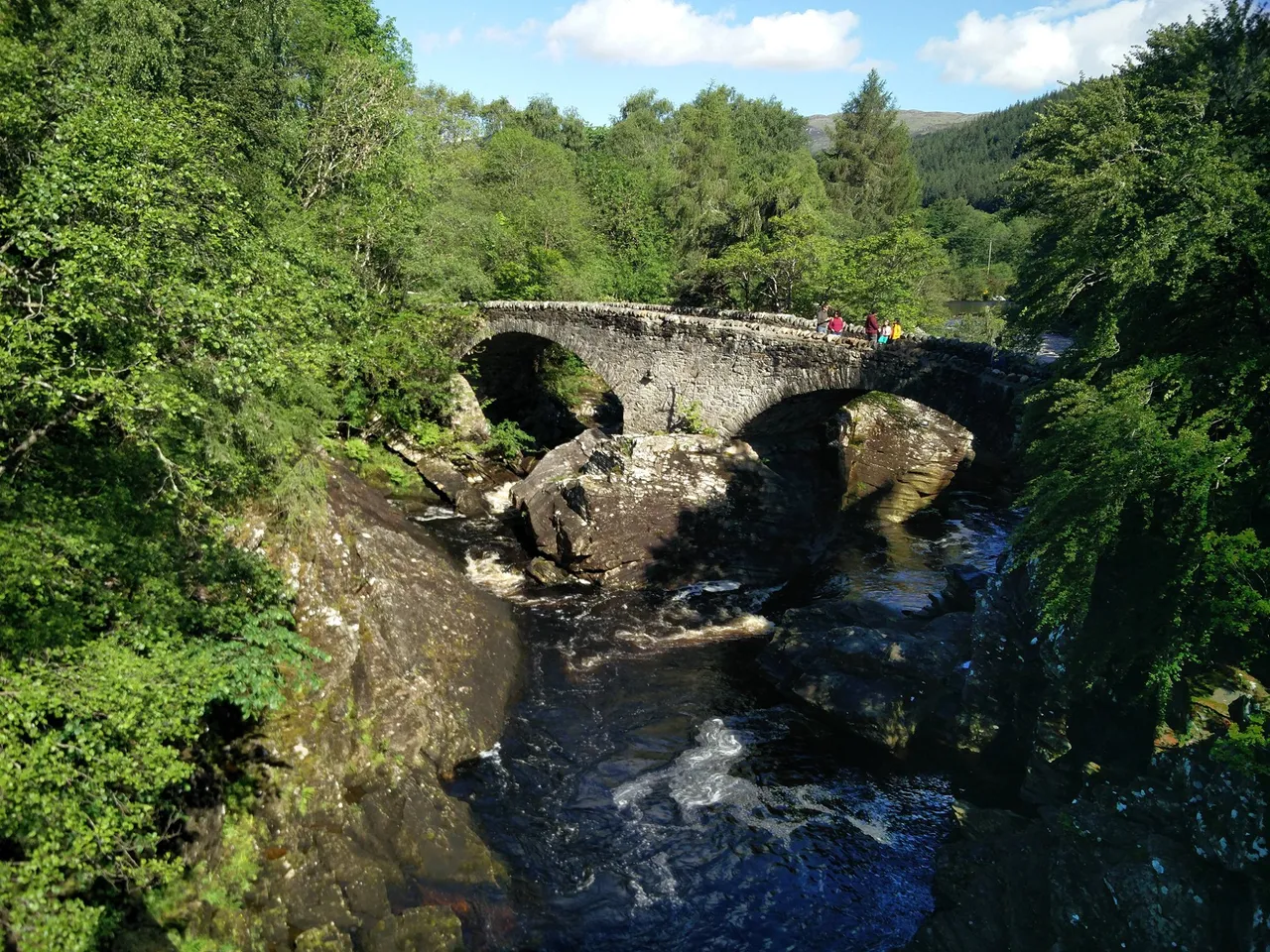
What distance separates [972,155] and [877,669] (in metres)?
189

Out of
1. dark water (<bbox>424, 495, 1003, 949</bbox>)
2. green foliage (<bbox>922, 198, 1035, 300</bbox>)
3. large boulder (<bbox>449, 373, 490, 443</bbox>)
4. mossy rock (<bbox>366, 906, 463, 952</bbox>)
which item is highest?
green foliage (<bbox>922, 198, 1035, 300</bbox>)

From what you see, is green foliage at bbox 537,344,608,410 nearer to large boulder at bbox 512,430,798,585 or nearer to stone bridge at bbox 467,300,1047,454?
stone bridge at bbox 467,300,1047,454

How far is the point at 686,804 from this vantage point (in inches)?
467

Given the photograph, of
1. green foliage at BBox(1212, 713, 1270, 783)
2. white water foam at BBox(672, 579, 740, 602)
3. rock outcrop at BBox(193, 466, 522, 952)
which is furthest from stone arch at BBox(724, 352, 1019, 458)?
rock outcrop at BBox(193, 466, 522, 952)

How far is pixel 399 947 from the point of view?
27.3 ft

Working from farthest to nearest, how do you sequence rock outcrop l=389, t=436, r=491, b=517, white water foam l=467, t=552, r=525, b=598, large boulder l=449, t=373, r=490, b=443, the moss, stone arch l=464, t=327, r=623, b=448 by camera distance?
stone arch l=464, t=327, r=623, b=448, large boulder l=449, t=373, r=490, b=443, rock outcrop l=389, t=436, r=491, b=517, white water foam l=467, t=552, r=525, b=598, the moss

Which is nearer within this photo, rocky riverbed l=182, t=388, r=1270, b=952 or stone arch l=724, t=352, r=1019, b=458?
rocky riverbed l=182, t=388, r=1270, b=952

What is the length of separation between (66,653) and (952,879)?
1048 centimetres

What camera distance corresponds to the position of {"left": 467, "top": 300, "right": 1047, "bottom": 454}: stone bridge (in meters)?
16.9

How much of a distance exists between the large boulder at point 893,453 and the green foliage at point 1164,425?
11.0 metres

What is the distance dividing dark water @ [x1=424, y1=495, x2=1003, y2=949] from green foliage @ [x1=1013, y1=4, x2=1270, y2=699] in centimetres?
415

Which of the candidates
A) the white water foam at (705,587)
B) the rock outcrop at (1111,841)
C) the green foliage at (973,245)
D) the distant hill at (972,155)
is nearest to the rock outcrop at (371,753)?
the white water foam at (705,587)

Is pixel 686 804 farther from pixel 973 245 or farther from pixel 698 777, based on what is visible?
pixel 973 245

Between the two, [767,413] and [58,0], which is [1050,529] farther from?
[58,0]
